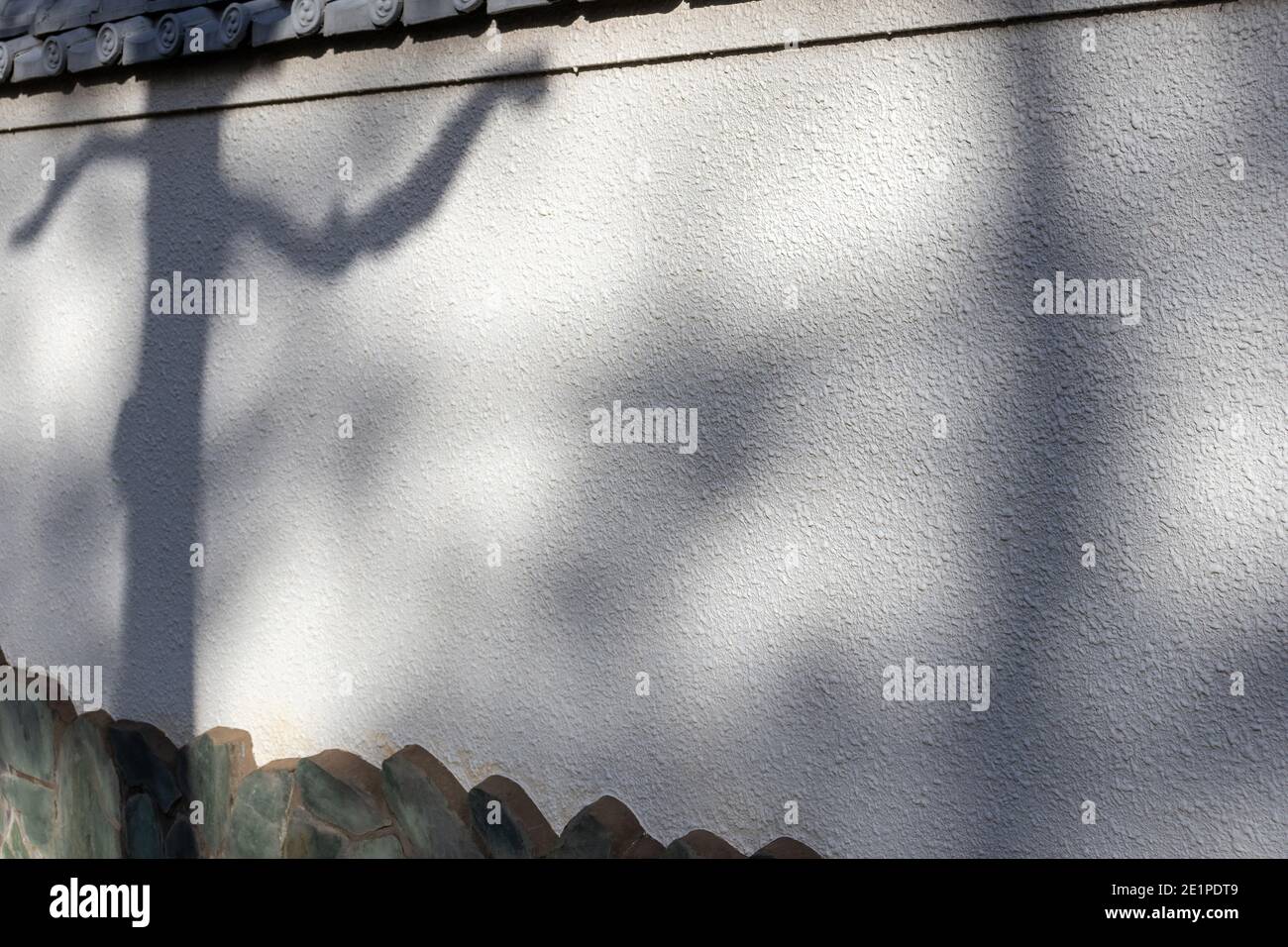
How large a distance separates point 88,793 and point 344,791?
123 centimetres

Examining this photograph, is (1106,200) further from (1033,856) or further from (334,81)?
(334,81)

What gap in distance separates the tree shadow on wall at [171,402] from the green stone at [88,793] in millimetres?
231

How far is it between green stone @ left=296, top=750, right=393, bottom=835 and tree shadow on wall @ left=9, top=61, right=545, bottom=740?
57 centimetres

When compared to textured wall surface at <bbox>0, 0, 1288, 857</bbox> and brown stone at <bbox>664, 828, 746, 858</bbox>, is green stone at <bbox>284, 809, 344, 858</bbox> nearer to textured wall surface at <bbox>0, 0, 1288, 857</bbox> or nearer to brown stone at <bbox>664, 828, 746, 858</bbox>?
textured wall surface at <bbox>0, 0, 1288, 857</bbox>

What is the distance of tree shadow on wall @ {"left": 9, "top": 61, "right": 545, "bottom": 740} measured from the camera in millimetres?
3412

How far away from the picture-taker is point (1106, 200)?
7.54ft

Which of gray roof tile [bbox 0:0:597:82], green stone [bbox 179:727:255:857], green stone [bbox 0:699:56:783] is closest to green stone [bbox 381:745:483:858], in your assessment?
green stone [bbox 179:727:255:857]

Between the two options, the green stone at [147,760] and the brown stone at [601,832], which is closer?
the brown stone at [601,832]

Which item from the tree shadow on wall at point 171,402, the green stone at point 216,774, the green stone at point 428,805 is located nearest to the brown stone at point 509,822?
the green stone at point 428,805

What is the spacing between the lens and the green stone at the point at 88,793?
11.8 ft

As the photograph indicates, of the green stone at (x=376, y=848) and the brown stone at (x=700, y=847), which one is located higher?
the brown stone at (x=700, y=847)

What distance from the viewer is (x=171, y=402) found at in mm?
3496

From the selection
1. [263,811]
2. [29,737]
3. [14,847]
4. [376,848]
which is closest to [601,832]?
[376,848]

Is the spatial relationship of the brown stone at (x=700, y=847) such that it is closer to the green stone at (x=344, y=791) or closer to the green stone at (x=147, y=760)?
the green stone at (x=344, y=791)
